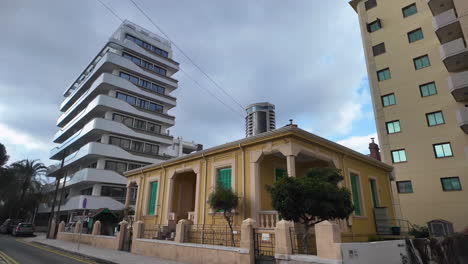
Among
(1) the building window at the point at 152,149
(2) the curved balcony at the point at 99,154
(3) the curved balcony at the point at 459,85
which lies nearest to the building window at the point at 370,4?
(3) the curved balcony at the point at 459,85

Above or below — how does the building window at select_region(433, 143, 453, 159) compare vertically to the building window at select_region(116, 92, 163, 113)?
below

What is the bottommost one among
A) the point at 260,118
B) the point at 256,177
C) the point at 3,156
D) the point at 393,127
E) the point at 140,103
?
the point at 256,177

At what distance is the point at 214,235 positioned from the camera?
42.2 feet

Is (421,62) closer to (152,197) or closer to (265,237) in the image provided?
(265,237)

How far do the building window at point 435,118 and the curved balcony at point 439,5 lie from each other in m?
9.08

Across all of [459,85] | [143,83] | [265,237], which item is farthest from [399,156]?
[143,83]

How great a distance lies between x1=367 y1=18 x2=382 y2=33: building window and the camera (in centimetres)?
2833

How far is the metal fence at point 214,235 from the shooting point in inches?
488

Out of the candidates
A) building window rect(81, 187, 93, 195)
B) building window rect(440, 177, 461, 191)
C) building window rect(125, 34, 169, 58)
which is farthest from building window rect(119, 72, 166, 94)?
building window rect(440, 177, 461, 191)

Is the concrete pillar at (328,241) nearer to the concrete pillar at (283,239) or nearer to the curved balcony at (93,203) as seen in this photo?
the concrete pillar at (283,239)

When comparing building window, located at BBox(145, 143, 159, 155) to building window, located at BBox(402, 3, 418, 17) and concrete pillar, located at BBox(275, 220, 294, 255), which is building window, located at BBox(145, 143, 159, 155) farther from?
building window, located at BBox(402, 3, 418, 17)

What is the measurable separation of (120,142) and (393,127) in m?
31.7

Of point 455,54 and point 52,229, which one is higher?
point 455,54

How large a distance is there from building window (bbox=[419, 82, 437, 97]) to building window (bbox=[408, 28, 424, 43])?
4704 millimetres
